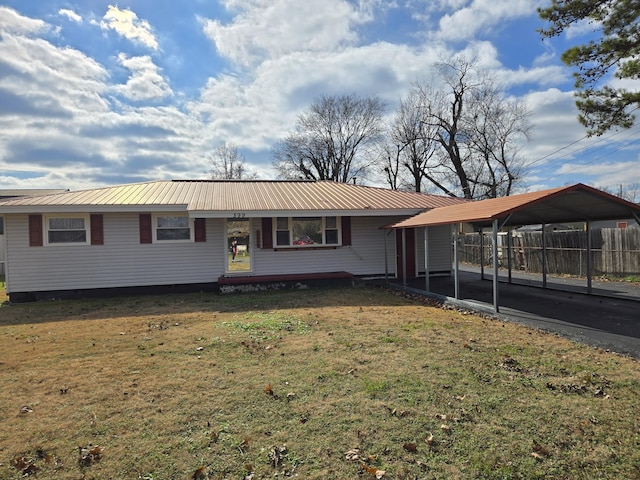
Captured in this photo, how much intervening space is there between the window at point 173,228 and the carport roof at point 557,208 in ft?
23.4

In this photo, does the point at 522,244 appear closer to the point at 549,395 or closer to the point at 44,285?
the point at 549,395

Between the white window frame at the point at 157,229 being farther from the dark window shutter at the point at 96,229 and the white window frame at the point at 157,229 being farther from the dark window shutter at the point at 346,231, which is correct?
the dark window shutter at the point at 346,231

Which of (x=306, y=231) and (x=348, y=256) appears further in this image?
(x=348, y=256)

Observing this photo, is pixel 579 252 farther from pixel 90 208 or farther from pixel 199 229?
pixel 90 208

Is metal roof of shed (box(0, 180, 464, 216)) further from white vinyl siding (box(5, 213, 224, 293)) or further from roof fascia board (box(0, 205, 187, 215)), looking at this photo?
A: white vinyl siding (box(5, 213, 224, 293))

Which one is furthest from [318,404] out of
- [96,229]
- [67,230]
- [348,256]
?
[67,230]

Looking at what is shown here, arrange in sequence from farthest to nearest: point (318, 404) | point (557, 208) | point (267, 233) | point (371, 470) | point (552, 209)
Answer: point (267, 233) → point (552, 209) → point (557, 208) → point (318, 404) → point (371, 470)

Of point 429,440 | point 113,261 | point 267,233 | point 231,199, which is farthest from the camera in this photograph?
point 231,199

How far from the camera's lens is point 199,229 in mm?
Result: 12156

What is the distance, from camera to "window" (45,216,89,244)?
11.3 meters

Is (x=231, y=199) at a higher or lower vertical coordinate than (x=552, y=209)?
higher

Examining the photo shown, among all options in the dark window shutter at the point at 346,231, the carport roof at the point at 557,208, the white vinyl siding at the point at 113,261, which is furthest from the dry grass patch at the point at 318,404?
the dark window shutter at the point at 346,231

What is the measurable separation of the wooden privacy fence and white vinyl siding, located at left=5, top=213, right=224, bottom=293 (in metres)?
12.1

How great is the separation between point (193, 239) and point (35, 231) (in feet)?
14.4
